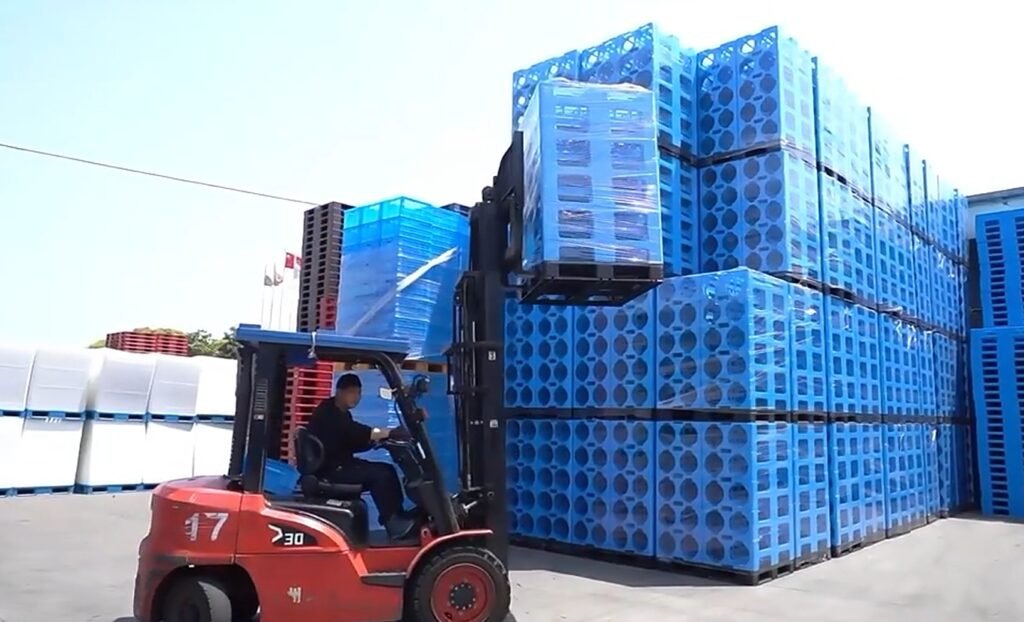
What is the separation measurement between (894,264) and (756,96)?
3.53 m

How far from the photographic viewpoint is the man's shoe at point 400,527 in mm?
4719

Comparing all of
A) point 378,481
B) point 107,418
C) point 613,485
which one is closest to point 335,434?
point 378,481

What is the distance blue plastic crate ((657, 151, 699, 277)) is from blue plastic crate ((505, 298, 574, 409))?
4.06ft

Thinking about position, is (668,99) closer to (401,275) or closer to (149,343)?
(401,275)

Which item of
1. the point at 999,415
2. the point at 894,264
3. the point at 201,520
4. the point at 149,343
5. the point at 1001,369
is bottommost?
the point at 201,520

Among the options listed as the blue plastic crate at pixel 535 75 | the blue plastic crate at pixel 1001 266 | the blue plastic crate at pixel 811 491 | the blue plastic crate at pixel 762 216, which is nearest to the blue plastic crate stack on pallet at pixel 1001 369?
the blue plastic crate at pixel 1001 266

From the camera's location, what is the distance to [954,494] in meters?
11.8

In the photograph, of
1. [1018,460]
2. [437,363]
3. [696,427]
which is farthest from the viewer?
[1018,460]

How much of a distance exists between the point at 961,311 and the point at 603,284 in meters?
10.3

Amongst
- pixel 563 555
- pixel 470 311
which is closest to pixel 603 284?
pixel 470 311

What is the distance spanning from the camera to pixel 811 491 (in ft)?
24.6

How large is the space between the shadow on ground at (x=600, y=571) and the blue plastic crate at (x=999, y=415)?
24.8 feet

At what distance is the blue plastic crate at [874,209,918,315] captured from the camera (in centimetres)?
956

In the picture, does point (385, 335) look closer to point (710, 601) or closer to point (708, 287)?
point (708, 287)
